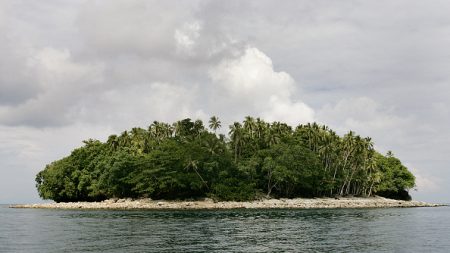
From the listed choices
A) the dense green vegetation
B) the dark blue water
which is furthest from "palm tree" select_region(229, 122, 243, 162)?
the dark blue water

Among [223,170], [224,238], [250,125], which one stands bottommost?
[224,238]

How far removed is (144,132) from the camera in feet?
450

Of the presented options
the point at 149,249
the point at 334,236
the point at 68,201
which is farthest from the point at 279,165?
the point at 149,249

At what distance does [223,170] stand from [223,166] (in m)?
1.63

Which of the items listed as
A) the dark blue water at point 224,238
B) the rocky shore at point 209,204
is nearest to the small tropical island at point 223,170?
the rocky shore at point 209,204

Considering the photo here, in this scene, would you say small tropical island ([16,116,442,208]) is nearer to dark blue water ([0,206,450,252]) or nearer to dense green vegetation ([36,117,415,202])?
dense green vegetation ([36,117,415,202])

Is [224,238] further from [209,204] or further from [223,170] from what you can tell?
[223,170]

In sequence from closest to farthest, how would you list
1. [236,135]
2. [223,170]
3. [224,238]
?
[224,238] < [223,170] < [236,135]

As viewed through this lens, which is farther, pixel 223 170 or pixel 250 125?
pixel 250 125

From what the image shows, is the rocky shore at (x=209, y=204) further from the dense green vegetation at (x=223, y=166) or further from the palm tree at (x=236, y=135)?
the palm tree at (x=236, y=135)

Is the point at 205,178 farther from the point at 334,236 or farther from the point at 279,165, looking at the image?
the point at 334,236

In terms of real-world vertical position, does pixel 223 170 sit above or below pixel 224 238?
above

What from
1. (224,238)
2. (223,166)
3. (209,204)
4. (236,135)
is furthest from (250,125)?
(224,238)

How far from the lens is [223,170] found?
118 metres
